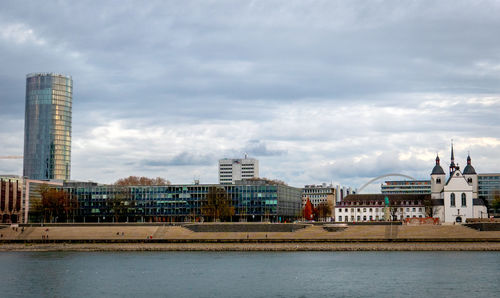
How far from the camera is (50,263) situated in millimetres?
111000

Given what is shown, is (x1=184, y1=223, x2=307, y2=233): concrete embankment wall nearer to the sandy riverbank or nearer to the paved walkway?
the paved walkway

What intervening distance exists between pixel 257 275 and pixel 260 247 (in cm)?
4449

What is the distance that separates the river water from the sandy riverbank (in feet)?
22.3

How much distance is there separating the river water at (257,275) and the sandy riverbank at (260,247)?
6.81 meters

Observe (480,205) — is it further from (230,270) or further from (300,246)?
(230,270)

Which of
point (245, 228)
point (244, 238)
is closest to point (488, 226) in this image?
point (244, 238)

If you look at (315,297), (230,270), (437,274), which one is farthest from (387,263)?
(315,297)

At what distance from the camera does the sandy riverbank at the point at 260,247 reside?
414ft

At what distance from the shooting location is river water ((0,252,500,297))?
74.6m

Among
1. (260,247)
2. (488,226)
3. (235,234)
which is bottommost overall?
Result: (260,247)

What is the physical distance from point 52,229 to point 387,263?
97.9 m

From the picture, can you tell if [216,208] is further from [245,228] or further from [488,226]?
[488,226]

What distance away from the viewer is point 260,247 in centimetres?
13338

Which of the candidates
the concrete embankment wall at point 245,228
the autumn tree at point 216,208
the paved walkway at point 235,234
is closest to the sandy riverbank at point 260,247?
the paved walkway at point 235,234
